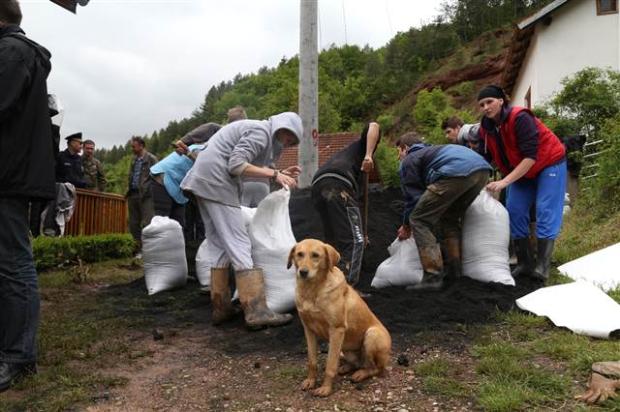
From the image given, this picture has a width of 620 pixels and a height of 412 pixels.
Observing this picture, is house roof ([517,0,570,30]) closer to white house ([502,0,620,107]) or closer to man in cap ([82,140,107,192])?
white house ([502,0,620,107])

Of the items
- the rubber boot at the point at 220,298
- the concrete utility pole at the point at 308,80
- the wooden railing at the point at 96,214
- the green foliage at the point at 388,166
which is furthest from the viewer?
the green foliage at the point at 388,166

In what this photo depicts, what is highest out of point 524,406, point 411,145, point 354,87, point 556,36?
Result: point 354,87

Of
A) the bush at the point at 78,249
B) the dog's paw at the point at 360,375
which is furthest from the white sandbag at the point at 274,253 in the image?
the bush at the point at 78,249

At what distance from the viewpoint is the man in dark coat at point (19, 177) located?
2.85 metres

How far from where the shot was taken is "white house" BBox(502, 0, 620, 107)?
650 inches

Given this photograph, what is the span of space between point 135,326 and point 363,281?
2.11 metres

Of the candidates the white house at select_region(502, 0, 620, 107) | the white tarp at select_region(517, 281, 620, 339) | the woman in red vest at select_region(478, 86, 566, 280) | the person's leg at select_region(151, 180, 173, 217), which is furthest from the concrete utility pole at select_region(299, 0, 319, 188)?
the white house at select_region(502, 0, 620, 107)

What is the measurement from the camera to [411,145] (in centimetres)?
516

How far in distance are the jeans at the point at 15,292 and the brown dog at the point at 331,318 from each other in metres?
1.44

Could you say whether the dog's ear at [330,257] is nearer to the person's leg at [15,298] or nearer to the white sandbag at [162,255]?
the person's leg at [15,298]

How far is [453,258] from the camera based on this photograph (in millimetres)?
4977

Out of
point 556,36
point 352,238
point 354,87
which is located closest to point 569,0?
point 556,36

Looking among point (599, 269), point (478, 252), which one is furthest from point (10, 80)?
point (599, 269)

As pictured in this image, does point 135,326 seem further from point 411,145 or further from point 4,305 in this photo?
point 411,145
